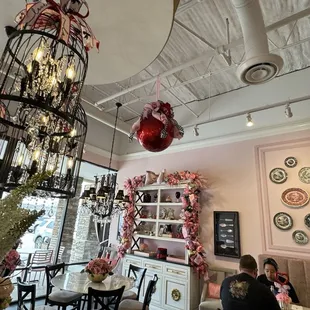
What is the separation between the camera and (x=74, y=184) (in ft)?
6.64

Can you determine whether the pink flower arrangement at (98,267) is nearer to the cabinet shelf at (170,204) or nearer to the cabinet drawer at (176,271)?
the cabinet drawer at (176,271)

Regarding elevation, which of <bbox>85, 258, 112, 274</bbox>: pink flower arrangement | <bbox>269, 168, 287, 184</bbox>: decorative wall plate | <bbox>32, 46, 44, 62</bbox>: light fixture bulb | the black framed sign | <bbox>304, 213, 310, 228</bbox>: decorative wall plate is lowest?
<bbox>85, 258, 112, 274</bbox>: pink flower arrangement

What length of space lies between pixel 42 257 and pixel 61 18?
20.9ft

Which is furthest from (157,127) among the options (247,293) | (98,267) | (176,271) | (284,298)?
(176,271)

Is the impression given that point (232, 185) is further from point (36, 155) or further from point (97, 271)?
point (36, 155)

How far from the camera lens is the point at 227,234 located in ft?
14.3

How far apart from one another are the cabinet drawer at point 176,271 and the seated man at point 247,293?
6.62ft

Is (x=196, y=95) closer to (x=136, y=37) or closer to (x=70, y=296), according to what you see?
(x=136, y=37)

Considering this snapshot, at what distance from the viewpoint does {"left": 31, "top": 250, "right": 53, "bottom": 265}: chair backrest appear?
573cm

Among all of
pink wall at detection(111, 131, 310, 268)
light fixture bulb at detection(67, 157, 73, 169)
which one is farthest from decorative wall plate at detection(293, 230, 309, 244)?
light fixture bulb at detection(67, 157, 73, 169)

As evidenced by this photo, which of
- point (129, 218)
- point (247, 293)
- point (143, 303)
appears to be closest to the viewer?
point (247, 293)

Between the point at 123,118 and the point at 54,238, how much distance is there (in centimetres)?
376

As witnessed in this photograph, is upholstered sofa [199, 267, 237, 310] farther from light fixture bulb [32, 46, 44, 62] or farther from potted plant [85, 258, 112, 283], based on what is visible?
light fixture bulb [32, 46, 44, 62]

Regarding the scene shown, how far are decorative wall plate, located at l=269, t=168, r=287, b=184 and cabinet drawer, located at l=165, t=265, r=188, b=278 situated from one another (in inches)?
94.0
